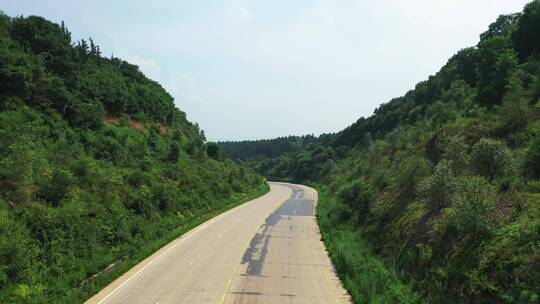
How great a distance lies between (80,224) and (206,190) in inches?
1000

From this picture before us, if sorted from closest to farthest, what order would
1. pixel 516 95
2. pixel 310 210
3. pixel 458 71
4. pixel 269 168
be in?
1. pixel 516 95
2. pixel 310 210
3. pixel 458 71
4. pixel 269 168

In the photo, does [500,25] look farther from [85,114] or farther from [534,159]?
[85,114]

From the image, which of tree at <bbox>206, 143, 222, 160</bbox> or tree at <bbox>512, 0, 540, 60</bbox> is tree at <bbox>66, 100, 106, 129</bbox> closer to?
tree at <bbox>206, 143, 222, 160</bbox>

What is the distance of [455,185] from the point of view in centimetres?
1872

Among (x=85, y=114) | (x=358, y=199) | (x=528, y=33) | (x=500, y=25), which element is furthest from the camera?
(x=500, y=25)

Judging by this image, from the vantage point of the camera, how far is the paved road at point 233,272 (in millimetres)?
17344

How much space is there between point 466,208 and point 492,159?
5.39 metres

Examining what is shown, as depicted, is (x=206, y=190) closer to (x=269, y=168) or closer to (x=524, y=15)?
(x=524, y=15)

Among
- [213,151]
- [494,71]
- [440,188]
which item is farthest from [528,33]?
[213,151]

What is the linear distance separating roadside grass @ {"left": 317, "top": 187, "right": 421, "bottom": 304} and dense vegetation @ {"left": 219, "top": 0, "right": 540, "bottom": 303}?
0.23 ft

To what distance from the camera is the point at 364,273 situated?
1898 cm

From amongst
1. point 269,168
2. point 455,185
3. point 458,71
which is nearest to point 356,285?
point 455,185

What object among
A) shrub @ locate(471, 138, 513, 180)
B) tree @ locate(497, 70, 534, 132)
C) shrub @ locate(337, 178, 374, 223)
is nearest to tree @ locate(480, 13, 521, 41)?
shrub @ locate(337, 178, 374, 223)

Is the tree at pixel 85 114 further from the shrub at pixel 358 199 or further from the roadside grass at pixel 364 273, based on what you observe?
the roadside grass at pixel 364 273
